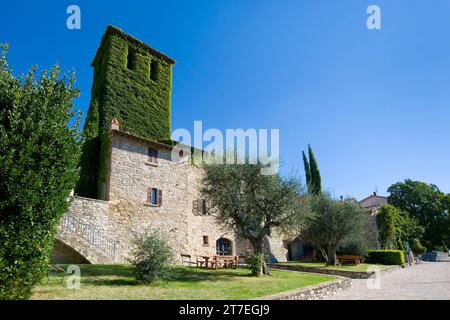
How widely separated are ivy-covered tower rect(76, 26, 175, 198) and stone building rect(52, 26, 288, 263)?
0.22 ft

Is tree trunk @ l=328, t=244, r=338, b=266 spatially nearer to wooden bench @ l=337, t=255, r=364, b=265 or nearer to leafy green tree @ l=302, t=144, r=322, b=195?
wooden bench @ l=337, t=255, r=364, b=265

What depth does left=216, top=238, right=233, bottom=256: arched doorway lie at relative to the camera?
22.2 meters

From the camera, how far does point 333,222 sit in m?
19.4

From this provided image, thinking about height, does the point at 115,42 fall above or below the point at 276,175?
above

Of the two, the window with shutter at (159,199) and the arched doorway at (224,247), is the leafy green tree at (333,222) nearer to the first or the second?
the arched doorway at (224,247)

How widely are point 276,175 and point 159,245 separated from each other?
271 inches

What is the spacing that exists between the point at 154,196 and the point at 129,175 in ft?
7.33

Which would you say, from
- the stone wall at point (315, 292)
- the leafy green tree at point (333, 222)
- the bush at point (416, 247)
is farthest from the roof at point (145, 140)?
the bush at point (416, 247)

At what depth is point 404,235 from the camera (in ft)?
99.9

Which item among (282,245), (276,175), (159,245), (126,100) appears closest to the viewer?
(159,245)

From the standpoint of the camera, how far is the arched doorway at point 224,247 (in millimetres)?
22175
